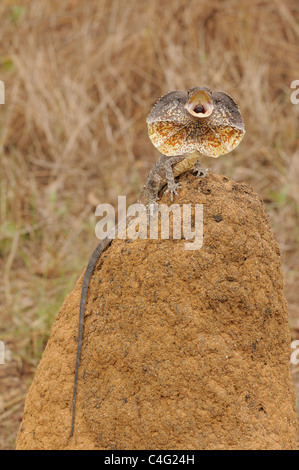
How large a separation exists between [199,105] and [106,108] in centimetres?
512

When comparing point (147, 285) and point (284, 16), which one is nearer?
point (147, 285)

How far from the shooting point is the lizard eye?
9.23 ft

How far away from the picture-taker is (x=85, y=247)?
6.20m

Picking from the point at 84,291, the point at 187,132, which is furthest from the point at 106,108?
the point at 84,291

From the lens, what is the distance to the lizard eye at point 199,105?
111 inches

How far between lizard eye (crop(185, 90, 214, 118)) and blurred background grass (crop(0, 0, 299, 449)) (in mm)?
Result: 3143

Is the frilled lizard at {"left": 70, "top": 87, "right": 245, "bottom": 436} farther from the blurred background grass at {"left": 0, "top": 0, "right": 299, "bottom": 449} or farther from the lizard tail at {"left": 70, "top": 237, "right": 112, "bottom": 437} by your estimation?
the blurred background grass at {"left": 0, "top": 0, "right": 299, "bottom": 449}

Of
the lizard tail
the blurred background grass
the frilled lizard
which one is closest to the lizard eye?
the frilled lizard

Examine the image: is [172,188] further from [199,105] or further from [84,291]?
[84,291]

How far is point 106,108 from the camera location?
25.6 ft
